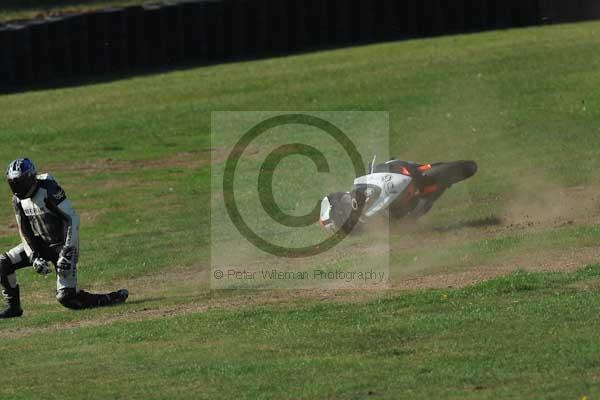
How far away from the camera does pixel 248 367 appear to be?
11.7m

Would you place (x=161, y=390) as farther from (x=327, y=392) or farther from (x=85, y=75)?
(x=85, y=75)

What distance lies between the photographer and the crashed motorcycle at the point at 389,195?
60.8 feet

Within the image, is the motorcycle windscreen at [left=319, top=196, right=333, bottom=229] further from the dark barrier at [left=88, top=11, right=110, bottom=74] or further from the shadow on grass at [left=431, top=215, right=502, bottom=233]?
the dark barrier at [left=88, top=11, right=110, bottom=74]

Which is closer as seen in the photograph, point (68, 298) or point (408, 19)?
point (68, 298)

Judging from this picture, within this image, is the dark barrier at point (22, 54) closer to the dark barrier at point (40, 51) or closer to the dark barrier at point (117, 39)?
the dark barrier at point (40, 51)

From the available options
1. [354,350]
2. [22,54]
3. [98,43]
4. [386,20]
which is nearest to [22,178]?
[354,350]

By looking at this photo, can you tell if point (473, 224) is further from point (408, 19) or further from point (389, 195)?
point (408, 19)

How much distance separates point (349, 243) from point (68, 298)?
488 centimetres

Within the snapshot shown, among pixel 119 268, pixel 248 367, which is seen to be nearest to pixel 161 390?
pixel 248 367

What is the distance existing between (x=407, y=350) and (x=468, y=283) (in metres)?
3.01

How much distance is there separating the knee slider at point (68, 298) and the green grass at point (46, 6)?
2405cm

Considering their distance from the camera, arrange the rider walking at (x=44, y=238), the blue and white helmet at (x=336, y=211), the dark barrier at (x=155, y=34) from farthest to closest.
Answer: the dark barrier at (x=155, y=34) → the blue and white helmet at (x=336, y=211) → the rider walking at (x=44, y=238)

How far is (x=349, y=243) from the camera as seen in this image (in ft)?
60.8

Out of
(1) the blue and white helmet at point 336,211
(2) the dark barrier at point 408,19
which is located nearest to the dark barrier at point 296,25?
(2) the dark barrier at point 408,19
